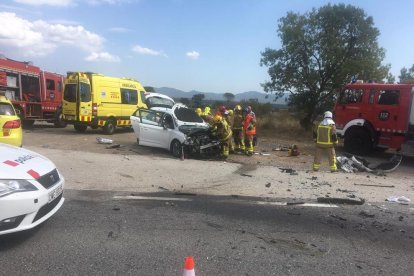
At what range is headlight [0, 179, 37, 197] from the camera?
4.43 m

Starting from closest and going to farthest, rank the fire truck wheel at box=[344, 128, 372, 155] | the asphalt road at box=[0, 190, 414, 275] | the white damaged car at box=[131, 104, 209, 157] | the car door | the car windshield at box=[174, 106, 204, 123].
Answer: the asphalt road at box=[0, 190, 414, 275] → the white damaged car at box=[131, 104, 209, 157] → the car door → the car windshield at box=[174, 106, 204, 123] → the fire truck wheel at box=[344, 128, 372, 155]

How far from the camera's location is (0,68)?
18688mm

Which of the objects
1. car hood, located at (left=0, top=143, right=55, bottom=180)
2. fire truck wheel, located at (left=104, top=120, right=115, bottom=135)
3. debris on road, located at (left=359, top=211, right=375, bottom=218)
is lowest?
fire truck wheel, located at (left=104, top=120, right=115, bottom=135)

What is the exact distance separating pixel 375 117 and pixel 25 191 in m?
12.9

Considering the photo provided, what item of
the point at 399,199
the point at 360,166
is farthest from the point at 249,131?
the point at 399,199

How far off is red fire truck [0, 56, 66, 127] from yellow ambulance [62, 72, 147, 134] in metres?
1.47

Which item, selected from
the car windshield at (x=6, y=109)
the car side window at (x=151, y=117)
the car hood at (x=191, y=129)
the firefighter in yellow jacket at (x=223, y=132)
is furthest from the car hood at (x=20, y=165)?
the car side window at (x=151, y=117)

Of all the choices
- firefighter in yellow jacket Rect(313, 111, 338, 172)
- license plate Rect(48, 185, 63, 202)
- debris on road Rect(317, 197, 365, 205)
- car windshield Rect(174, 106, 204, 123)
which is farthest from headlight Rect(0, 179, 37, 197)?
car windshield Rect(174, 106, 204, 123)

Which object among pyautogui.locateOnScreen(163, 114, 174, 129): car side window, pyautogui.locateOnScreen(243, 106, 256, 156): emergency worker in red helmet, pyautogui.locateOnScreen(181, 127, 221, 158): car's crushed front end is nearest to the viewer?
pyautogui.locateOnScreen(181, 127, 221, 158): car's crushed front end

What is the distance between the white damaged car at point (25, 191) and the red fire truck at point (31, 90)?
586 inches

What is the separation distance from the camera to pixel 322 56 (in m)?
22.6

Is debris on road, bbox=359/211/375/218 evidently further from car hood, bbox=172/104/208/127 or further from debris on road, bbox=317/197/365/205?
car hood, bbox=172/104/208/127

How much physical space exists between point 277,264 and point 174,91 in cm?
9435

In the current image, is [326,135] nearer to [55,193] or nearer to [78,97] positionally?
[55,193]
